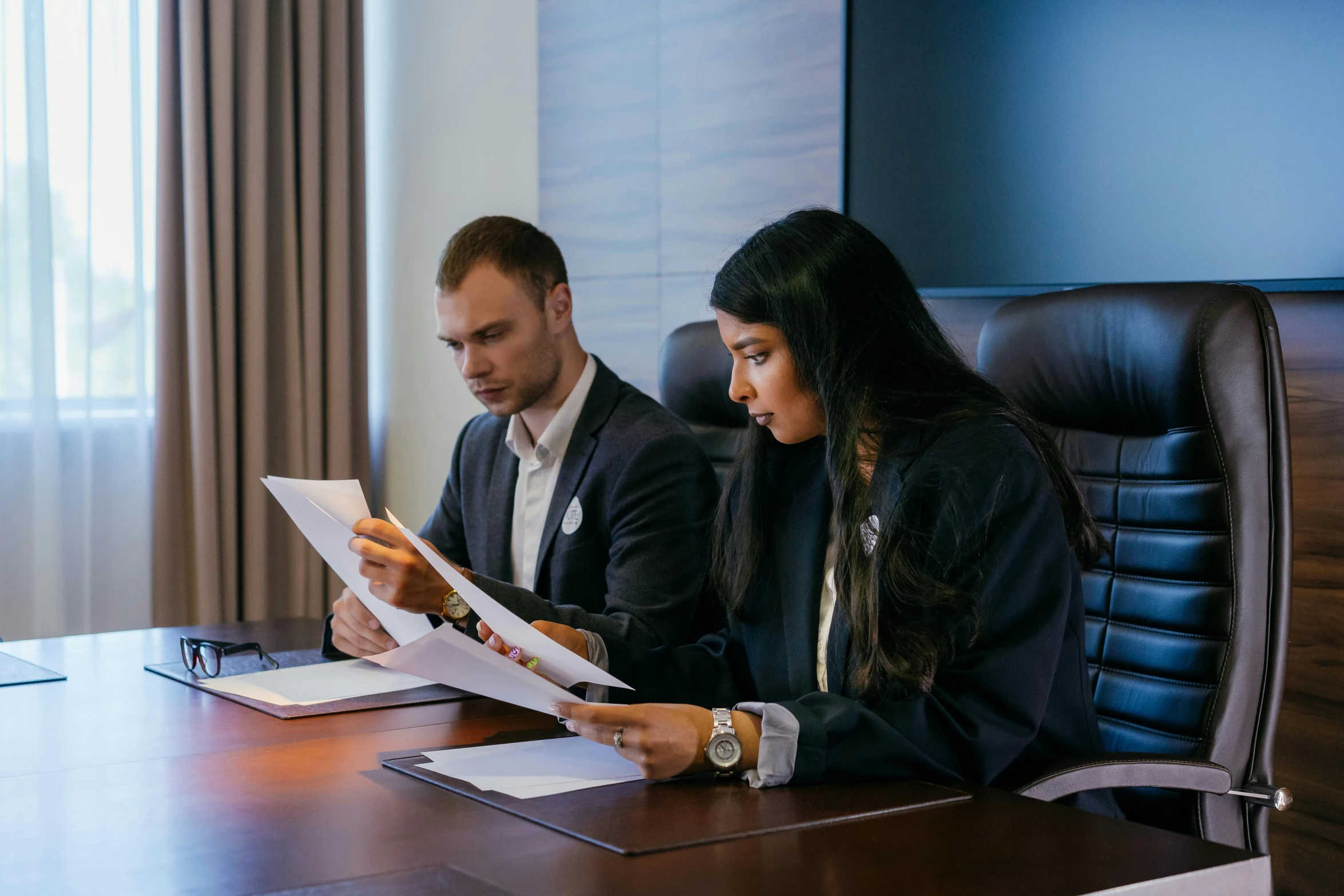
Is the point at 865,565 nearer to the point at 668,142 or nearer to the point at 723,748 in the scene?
the point at 723,748

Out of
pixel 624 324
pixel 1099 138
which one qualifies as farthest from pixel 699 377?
pixel 624 324

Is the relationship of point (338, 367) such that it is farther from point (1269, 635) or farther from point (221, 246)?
point (1269, 635)

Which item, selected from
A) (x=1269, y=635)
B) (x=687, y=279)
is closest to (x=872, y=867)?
(x=1269, y=635)

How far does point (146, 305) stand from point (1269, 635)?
326cm

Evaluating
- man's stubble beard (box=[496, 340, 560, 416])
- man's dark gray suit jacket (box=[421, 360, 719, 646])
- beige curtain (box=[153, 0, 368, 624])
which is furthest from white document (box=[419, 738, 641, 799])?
beige curtain (box=[153, 0, 368, 624])

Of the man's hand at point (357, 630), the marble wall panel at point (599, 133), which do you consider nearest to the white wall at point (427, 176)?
the marble wall panel at point (599, 133)

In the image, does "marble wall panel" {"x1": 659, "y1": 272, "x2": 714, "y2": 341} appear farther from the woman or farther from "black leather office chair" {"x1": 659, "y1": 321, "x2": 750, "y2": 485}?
the woman

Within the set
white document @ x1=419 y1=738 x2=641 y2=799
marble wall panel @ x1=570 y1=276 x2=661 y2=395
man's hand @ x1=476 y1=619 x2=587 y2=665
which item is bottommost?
white document @ x1=419 y1=738 x2=641 y2=799

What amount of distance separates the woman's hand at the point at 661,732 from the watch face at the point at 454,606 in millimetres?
429

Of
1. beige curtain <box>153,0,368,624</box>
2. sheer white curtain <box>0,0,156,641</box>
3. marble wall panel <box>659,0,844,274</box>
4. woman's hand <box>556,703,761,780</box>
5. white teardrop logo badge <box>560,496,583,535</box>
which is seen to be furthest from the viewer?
beige curtain <box>153,0,368,624</box>

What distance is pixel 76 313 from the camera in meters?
3.61

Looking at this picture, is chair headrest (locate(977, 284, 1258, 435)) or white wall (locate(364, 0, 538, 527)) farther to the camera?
white wall (locate(364, 0, 538, 527))

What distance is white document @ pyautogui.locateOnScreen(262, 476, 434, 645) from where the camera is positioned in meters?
1.46

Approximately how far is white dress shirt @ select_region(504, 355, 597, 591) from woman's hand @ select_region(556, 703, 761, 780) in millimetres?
941
